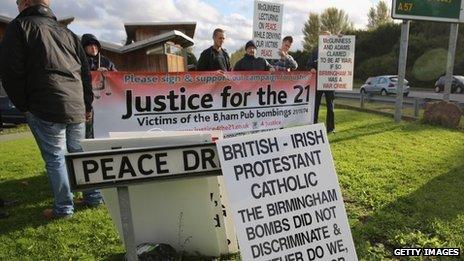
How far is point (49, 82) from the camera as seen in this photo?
4113 millimetres

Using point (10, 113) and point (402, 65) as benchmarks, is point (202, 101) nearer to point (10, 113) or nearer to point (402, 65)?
point (402, 65)

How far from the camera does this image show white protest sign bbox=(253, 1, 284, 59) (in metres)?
9.41

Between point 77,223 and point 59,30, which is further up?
point 59,30

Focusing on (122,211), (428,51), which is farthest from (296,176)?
(428,51)

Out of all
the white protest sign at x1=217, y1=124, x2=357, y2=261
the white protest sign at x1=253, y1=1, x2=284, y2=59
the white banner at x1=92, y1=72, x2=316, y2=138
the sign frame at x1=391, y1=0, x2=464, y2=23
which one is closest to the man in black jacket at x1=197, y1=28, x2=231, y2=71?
the white banner at x1=92, y1=72, x2=316, y2=138

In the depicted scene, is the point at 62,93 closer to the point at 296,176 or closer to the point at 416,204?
the point at 296,176

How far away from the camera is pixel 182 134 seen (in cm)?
280

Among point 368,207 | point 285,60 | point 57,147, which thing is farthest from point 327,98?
point 57,147

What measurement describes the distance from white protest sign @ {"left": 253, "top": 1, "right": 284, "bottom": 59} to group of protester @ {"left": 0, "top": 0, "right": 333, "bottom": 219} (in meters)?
5.41

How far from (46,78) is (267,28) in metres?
6.20

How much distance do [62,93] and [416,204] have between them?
378 centimetres

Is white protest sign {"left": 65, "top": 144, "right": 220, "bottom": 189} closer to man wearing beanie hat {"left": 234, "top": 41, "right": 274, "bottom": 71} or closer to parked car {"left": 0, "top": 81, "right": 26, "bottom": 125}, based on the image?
man wearing beanie hat {"left": 234, "top": 41, "right": 274, "bottom": 71}

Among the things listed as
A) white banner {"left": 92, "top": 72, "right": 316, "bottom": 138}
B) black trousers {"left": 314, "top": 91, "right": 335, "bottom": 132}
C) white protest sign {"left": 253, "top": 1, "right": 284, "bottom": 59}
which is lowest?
black trousers {"left": 314, "top": 91, "right": 335, "bottom": 132}

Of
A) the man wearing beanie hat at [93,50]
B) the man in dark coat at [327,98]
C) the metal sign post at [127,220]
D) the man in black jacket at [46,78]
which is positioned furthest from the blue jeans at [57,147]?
the man in dark coat at [327,98]
